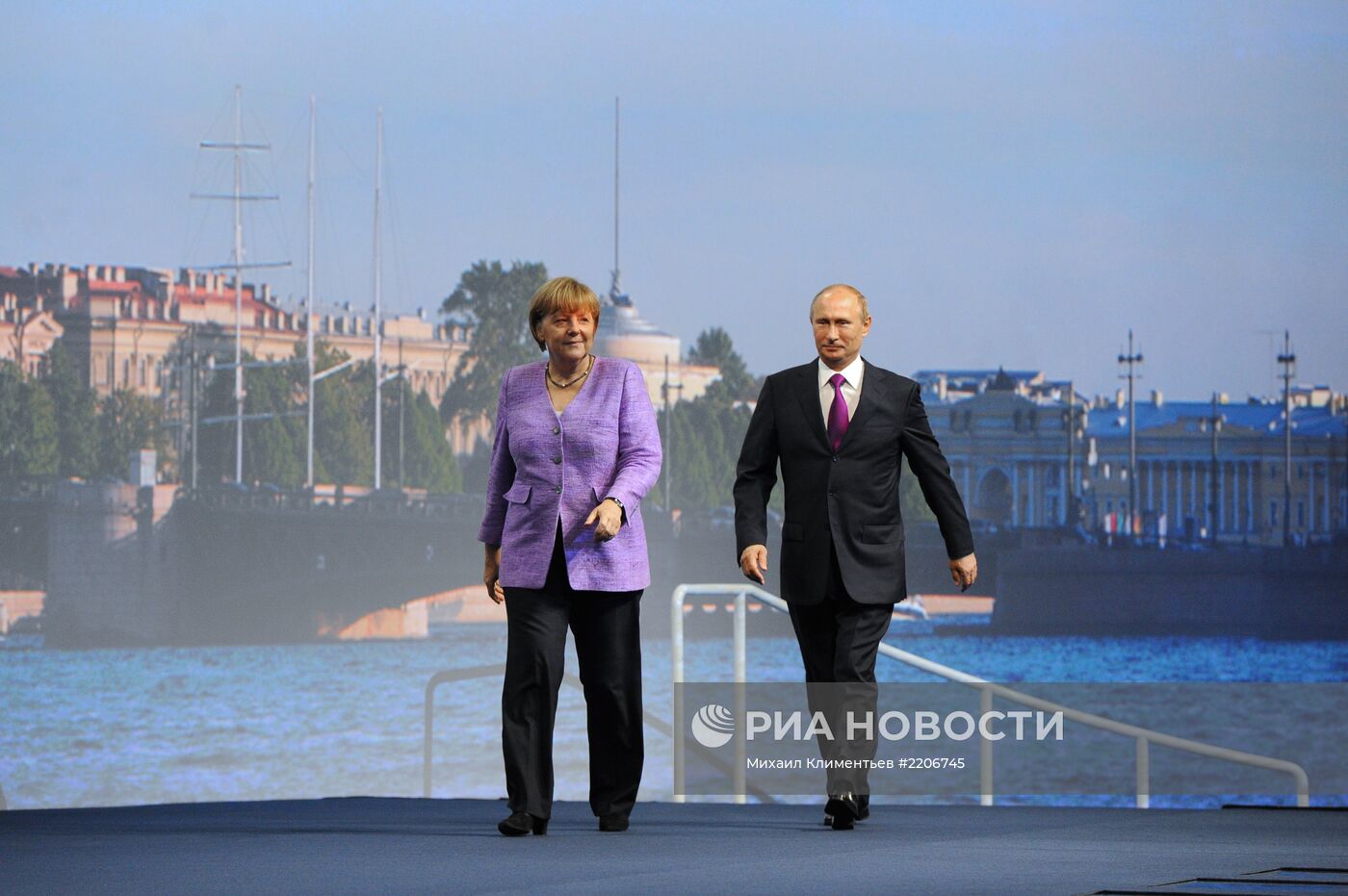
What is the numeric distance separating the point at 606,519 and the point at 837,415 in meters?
0.57

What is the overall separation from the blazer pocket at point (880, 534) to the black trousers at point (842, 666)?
0.08m

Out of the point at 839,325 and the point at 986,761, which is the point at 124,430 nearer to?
the point at 986,761

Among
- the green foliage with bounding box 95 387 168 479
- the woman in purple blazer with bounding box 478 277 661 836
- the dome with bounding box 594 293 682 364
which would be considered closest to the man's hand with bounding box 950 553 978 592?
the woman in purple blazer with bounding box 478 277 661 836

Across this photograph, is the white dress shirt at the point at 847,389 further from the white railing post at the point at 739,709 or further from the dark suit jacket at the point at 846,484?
the white railing post at the point at 739,709

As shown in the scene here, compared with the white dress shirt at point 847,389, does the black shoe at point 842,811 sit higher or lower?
lower

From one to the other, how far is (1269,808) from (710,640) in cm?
5092

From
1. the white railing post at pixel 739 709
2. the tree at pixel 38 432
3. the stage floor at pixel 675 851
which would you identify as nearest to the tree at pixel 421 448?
the tree at pixel 38 432

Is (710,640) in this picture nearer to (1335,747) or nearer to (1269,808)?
(1335,747)

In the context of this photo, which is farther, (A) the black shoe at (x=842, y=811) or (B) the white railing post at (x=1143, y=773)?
(B) the white railing post at (x=1143, y=773)

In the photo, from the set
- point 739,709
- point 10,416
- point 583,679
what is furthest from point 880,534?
point 10,416

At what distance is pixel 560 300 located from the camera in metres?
4.24

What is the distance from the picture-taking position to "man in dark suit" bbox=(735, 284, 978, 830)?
4418mm

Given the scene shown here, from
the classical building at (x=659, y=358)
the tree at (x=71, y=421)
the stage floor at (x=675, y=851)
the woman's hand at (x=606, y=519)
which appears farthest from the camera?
the tree at (x=71, y=421)

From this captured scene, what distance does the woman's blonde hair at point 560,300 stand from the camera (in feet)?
13.9
